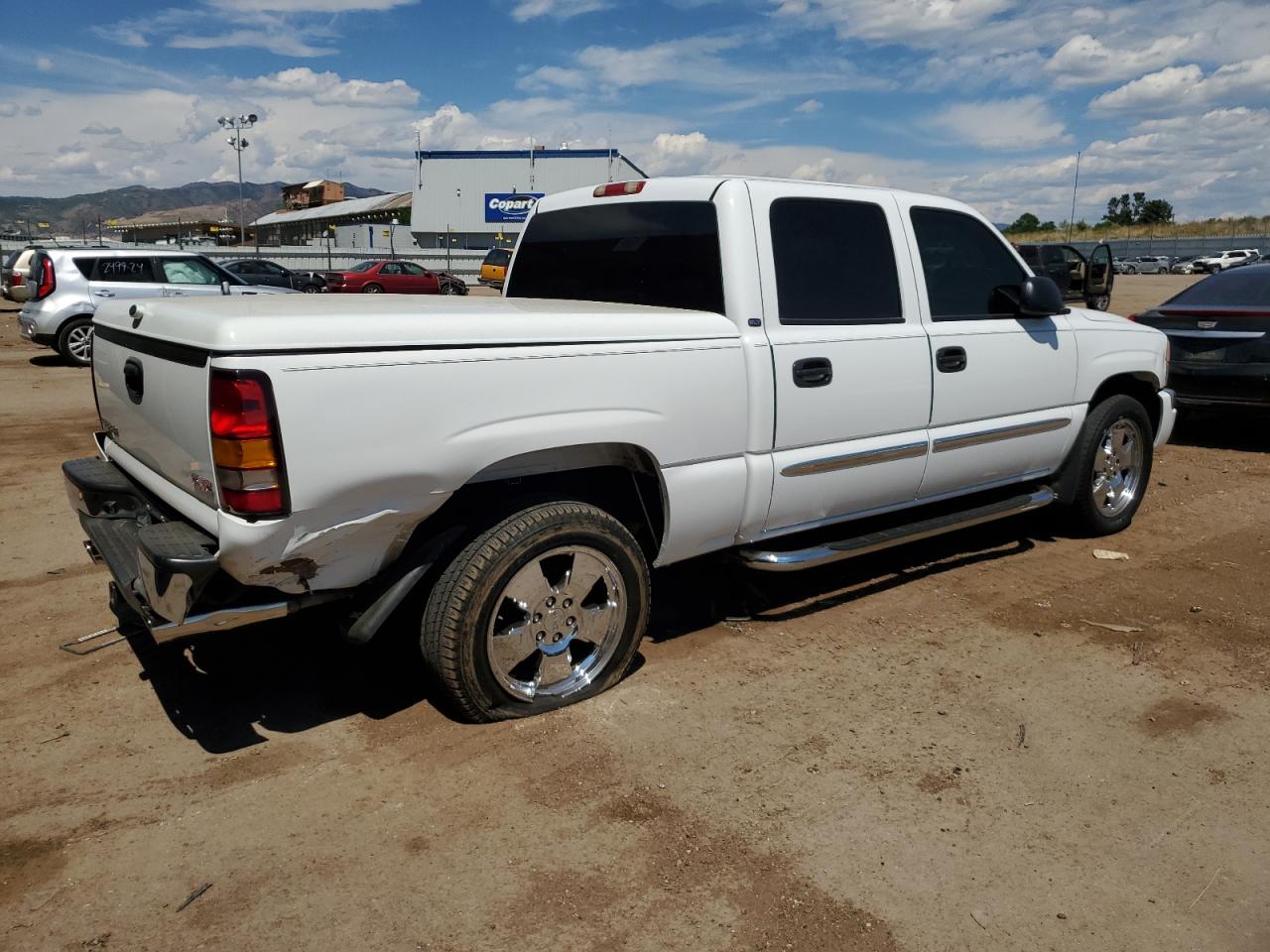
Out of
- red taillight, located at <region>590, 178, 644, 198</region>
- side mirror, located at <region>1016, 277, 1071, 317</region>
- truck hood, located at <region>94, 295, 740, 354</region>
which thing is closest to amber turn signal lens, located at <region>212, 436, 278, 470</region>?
truck hood, located at <region>94, 295, 740, 354</region>

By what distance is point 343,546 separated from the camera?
121 inches

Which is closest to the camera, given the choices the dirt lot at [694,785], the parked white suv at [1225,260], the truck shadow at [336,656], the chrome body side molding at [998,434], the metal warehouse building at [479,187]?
the dirt lot at [694,785]

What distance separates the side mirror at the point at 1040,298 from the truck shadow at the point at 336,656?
148cm

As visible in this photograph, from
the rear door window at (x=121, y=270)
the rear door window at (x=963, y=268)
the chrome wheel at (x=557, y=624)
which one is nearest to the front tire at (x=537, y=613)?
the chrome wheel at (x=557, y=624)

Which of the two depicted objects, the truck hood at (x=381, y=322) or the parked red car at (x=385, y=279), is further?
the parked red car at (x=385, y=279)

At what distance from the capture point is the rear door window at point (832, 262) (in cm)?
408

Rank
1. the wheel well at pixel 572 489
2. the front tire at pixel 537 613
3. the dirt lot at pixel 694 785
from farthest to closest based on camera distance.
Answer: the wheel well at pixel 572 489, the front tire at pixel 537 613, the dirt lot at pixel 694 785

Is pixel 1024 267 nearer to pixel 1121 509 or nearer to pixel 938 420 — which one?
pixel 938 420

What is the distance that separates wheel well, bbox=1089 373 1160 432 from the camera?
570 cm

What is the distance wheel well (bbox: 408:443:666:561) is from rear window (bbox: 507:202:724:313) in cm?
76

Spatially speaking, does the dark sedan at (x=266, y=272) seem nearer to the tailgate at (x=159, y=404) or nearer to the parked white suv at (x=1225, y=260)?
the tailgate at (x=159, y=404)

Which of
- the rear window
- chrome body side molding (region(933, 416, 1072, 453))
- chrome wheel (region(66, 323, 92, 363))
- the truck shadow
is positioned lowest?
the truck shadow

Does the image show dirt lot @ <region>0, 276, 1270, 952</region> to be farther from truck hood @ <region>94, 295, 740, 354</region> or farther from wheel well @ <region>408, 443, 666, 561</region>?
truck hood @ <region>94, 295, 740, 354</region>

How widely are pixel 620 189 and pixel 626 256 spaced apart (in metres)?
0.34
